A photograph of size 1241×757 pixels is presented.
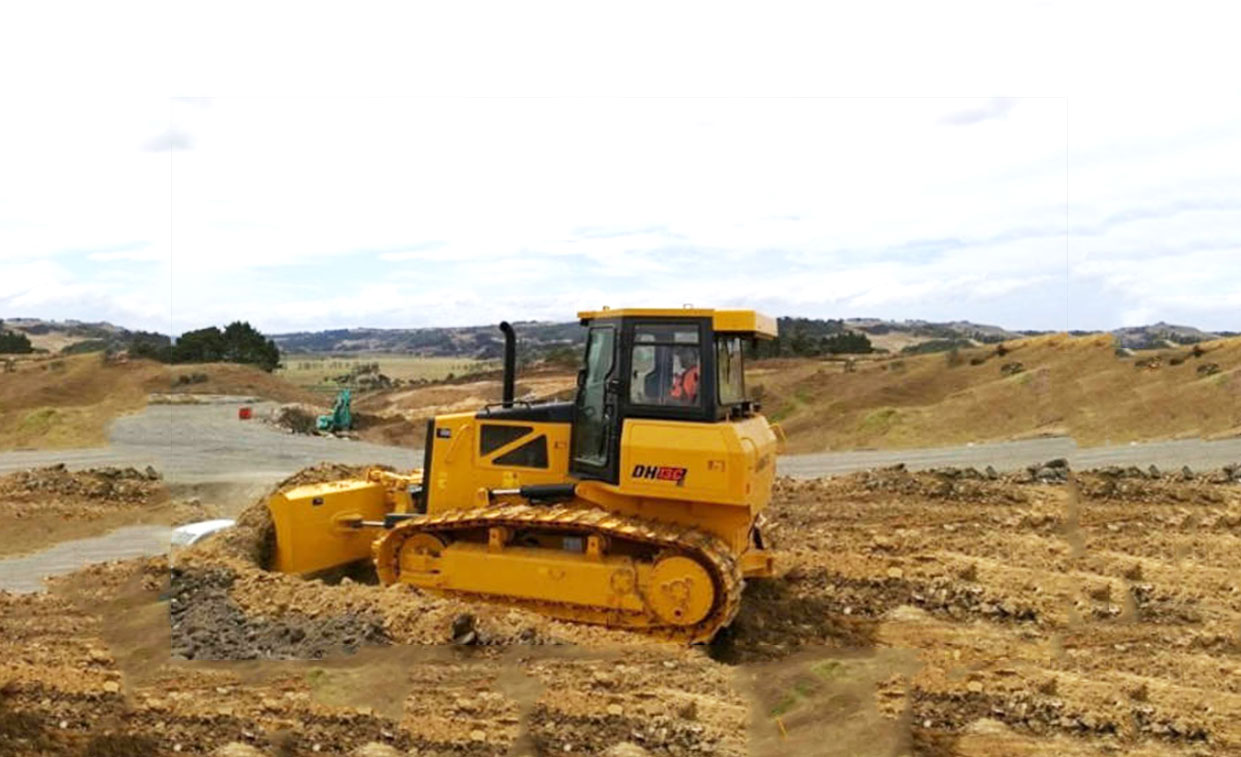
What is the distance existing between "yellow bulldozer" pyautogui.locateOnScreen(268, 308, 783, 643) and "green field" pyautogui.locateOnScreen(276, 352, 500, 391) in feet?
183

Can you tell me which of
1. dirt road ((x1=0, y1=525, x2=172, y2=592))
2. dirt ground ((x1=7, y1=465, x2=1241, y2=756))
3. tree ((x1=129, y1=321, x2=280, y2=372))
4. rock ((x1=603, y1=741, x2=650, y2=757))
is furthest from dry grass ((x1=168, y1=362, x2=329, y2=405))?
rock ((x1=603, y1=741, x2=650, y2=757))

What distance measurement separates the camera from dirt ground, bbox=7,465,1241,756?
665cm

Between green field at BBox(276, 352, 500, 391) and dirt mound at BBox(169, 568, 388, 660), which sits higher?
green field at BBox(276, 352, 500, 391)

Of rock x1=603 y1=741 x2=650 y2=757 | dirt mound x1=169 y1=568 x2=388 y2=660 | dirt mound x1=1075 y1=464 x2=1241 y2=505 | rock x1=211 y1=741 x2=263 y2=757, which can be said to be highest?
dirt mound x1=1075 y1=464 x2=1241 y2=505

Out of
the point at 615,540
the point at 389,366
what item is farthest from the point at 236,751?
the point at 389,366

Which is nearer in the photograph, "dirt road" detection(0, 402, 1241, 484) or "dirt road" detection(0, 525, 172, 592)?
"dirt road" detection(0, 525, 172, 592)

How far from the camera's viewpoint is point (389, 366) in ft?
378

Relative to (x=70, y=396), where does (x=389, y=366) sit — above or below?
above

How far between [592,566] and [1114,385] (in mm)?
18929

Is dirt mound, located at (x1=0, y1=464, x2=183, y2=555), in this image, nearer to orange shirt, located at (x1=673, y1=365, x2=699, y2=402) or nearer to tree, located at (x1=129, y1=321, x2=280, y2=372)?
orange shirt, located at (x1=673, y1=365, x2=699, y2=402)

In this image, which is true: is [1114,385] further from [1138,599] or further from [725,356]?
[725,356]

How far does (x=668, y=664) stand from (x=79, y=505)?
46.8ft

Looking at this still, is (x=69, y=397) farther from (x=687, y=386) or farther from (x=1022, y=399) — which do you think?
(x=1022, y=399)

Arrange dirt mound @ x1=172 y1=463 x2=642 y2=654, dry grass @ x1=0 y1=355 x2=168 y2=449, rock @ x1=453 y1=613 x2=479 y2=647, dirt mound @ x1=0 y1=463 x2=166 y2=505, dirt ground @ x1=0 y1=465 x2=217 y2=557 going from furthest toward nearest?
dirt mound @ x1=0 y1=463 x2=166 y2=505, dry grass @ x1=0 y1=355 x2=168 y2=449, dirt ground @ x1=0 y1=465 x2=217 y2=557, dirt mound @ x1=172 y1=463 x2=642 y2=654, rock @ x1=453 y1=613 x2=479 y2=647
